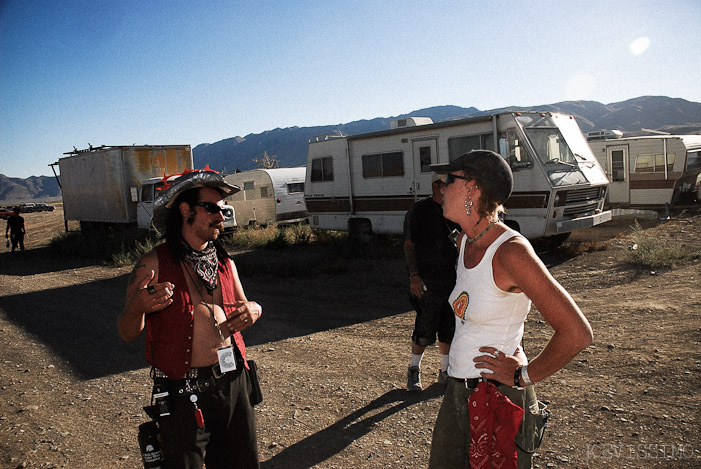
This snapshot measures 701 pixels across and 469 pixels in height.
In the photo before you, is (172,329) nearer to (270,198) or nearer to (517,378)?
(517,378)

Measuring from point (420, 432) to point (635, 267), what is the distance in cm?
650

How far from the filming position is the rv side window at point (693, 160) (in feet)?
48.6

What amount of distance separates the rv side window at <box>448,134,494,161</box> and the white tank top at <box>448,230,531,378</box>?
8.38 meters

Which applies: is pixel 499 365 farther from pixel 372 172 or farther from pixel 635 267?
pixel 372 172

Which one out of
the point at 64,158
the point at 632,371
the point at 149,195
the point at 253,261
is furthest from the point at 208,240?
the point at 64,158

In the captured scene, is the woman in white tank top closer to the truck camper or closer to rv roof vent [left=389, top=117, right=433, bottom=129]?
rv roof vent [left=389, top=117, right=433, bottom=129]

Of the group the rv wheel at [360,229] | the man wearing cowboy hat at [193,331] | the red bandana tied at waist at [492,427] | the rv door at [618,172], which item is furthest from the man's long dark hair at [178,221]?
the rv door at [618,172]

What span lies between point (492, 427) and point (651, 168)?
1579cm

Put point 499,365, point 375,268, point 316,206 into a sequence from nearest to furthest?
point 499,365 < point 375,268 < point 316,206

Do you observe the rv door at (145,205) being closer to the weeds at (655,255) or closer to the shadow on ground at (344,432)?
the weeds at (655,255)

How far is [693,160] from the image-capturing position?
15266 mm

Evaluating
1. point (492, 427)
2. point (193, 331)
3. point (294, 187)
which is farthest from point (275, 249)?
point (492, 427)

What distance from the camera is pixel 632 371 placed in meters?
4.67

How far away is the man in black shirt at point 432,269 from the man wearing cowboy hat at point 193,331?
215 cm
